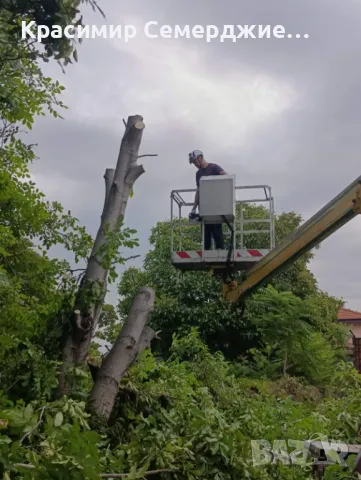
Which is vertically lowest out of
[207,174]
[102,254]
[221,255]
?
[102,254]

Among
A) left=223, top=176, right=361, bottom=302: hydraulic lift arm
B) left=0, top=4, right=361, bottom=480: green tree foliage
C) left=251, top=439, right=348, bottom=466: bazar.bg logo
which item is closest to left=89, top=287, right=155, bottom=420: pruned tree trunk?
left=0, top=4, right=361, bottom=480: green tree foliage

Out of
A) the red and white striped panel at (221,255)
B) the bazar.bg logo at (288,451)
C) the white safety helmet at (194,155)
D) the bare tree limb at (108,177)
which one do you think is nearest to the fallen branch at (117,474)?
the bazar.bg logo at (288,451)

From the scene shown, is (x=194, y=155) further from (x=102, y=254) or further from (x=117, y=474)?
(x=117, y=474)

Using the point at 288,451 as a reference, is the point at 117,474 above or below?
below

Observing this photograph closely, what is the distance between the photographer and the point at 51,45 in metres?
4.84

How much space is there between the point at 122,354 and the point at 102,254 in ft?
3.11

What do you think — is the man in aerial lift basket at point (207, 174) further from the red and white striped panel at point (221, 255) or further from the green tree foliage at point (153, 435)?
the green tree foliage at point (153, 435)

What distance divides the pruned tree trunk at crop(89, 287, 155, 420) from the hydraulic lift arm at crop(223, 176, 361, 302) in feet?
5.66

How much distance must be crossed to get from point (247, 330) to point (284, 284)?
3.21 meters

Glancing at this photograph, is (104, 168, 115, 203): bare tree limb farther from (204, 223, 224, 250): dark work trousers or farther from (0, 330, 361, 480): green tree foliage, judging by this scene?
(204, 223, 224, 250): dark work trousers

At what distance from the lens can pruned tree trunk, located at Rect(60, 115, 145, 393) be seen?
17.8 feet

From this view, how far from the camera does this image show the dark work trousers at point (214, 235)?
311 inches

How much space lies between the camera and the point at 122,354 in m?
A: 5.46

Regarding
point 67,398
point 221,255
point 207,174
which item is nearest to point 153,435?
point 67,398
